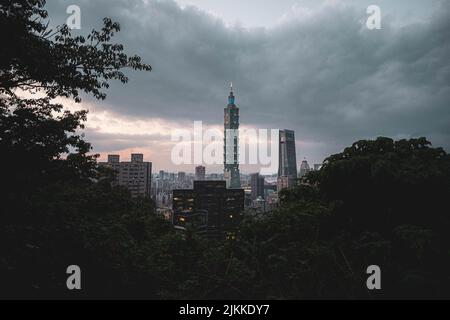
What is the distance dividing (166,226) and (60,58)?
9981 mm

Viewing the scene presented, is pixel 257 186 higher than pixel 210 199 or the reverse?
higher

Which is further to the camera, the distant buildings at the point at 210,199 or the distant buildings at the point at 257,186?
the distant buildings at the point at 257,186

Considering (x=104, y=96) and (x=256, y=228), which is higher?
(x=104, y=96)

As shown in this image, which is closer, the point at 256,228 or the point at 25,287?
the point at 25,287

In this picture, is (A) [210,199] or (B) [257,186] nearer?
(A) [210,199]

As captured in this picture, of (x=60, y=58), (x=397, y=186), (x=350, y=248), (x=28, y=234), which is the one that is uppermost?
(x=60, y=58)

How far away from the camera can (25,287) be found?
4.44m

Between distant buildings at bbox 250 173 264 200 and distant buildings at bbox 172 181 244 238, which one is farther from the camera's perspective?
distant buildings at bbox 250 173 264 200

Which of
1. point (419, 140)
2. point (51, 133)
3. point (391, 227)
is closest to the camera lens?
point (391, 227)
